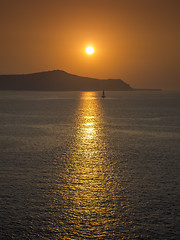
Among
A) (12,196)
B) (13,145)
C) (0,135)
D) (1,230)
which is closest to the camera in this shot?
(1,230)

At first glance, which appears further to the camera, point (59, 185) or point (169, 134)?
point (169, 134)

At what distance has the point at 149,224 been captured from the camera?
6980mm

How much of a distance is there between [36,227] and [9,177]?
4113 mm

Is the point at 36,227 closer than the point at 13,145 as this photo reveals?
Yes

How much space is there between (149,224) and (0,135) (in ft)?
51.6

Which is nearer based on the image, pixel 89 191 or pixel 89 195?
pixel 89 195

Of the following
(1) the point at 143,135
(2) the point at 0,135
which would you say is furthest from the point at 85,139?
(2) the point at 0,135

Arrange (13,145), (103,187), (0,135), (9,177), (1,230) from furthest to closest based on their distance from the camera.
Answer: (0,135)
(13,145)
(9,177)
(103,187)
(1,230)

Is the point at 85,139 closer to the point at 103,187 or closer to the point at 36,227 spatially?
the point at 103,187

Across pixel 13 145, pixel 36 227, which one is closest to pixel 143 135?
pixel 13 145

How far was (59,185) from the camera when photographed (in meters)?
9.64

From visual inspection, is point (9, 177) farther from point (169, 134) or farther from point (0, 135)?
point (169, 134)

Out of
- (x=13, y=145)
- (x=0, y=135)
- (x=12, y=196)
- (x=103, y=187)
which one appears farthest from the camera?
(x=0, y=135)

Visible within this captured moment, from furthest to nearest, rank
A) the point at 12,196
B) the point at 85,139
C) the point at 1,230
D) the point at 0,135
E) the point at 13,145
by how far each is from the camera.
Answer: the point at 0,135 < the point at 85,139 < the point at 13,145 < the point at 12,196 < the point at 1,230
